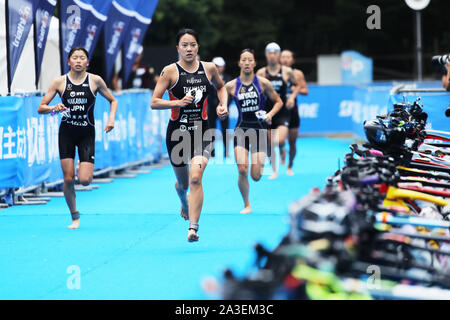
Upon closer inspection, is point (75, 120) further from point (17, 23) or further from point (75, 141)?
point (17, 23)

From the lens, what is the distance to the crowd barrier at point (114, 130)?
12141mm

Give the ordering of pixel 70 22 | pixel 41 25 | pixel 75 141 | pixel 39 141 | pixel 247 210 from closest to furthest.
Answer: pixel 75 141, pixel 247 210, pixel 39 141, pixel 41 25, pixel 70 22

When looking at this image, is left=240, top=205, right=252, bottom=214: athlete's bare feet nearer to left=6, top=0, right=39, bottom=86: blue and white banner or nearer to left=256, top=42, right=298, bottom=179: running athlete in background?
left=256, top=42, right=298, bottom=179: running athlete in background

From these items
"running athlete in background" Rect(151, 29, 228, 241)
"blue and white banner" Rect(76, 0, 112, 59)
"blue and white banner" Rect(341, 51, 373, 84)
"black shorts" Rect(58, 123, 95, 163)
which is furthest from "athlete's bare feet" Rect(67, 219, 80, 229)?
"blue and white banner" Rect(341, 51, 373, 84)

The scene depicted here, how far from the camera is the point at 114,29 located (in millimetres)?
17656

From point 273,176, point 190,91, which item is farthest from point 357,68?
point 190,91

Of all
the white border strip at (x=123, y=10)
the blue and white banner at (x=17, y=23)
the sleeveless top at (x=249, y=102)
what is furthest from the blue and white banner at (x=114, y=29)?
the sleeveless top at (x=249, y=102)

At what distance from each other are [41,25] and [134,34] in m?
5.40

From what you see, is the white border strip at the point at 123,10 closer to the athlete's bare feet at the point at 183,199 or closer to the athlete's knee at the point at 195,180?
the athlete's bare feet at the point at 183,199

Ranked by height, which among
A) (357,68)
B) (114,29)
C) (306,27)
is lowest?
(114,29)

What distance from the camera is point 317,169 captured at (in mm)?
17328

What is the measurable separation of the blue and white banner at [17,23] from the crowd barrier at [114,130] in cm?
68

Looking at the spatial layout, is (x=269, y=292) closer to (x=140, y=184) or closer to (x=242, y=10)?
(x=140, y=184)

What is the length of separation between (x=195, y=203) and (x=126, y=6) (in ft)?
34.1
